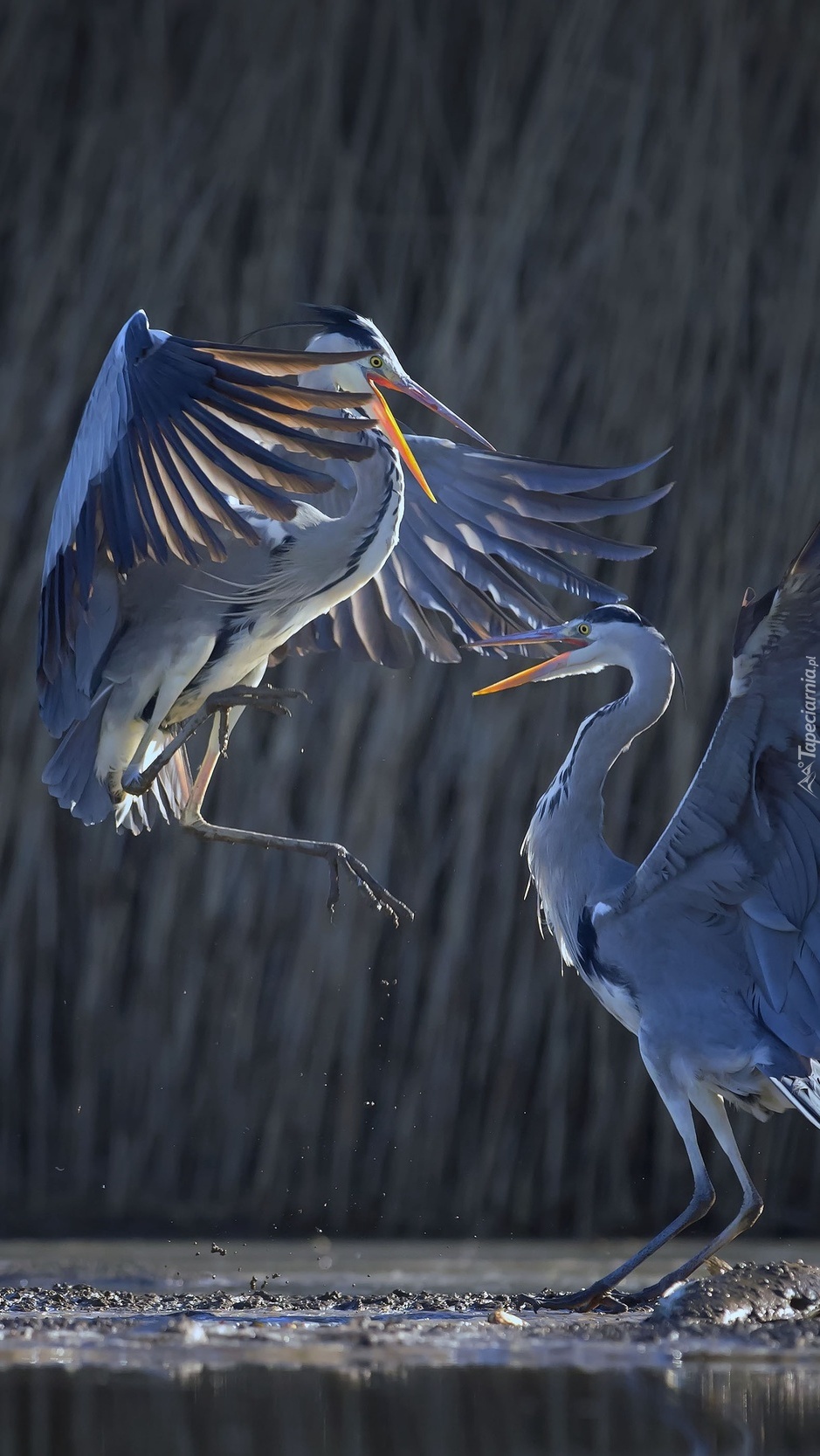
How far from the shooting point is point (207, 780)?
334 cm

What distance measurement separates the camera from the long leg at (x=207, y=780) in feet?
9.86

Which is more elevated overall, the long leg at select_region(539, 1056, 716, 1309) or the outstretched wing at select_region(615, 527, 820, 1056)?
the outstretched wing at select_region(615, 527, 820, 1056)

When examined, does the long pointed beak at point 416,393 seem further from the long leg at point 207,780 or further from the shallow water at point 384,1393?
the shallow water at point 384,1393

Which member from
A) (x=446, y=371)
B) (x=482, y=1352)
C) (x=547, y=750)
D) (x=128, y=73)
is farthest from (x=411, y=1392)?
(x=128, y=73)

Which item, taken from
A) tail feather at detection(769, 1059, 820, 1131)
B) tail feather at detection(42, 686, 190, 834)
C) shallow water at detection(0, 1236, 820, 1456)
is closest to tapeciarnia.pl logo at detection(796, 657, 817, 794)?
tail feather at detection(769, 1059, 820, 1131)

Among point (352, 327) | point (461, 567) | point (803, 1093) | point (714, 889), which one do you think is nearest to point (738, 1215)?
point (803, 1093)

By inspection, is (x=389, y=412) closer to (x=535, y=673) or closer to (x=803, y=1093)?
(x=535, y=673)

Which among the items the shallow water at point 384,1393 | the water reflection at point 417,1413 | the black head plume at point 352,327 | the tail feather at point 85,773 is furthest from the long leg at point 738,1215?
the black head plume at point 352,327

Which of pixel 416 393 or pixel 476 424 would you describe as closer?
pixel 416 393

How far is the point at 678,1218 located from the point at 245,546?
3.99 ft

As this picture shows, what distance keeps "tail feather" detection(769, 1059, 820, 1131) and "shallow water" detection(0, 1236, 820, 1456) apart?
47cm

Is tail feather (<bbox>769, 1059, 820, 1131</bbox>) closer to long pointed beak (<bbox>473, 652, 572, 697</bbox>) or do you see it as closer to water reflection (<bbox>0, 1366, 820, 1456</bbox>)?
water reflection (<bbox>0, 1366, 820, 1456</bbox>)

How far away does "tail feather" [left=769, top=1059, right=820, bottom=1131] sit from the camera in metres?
2.82

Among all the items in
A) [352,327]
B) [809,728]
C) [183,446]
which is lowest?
[809,728]
